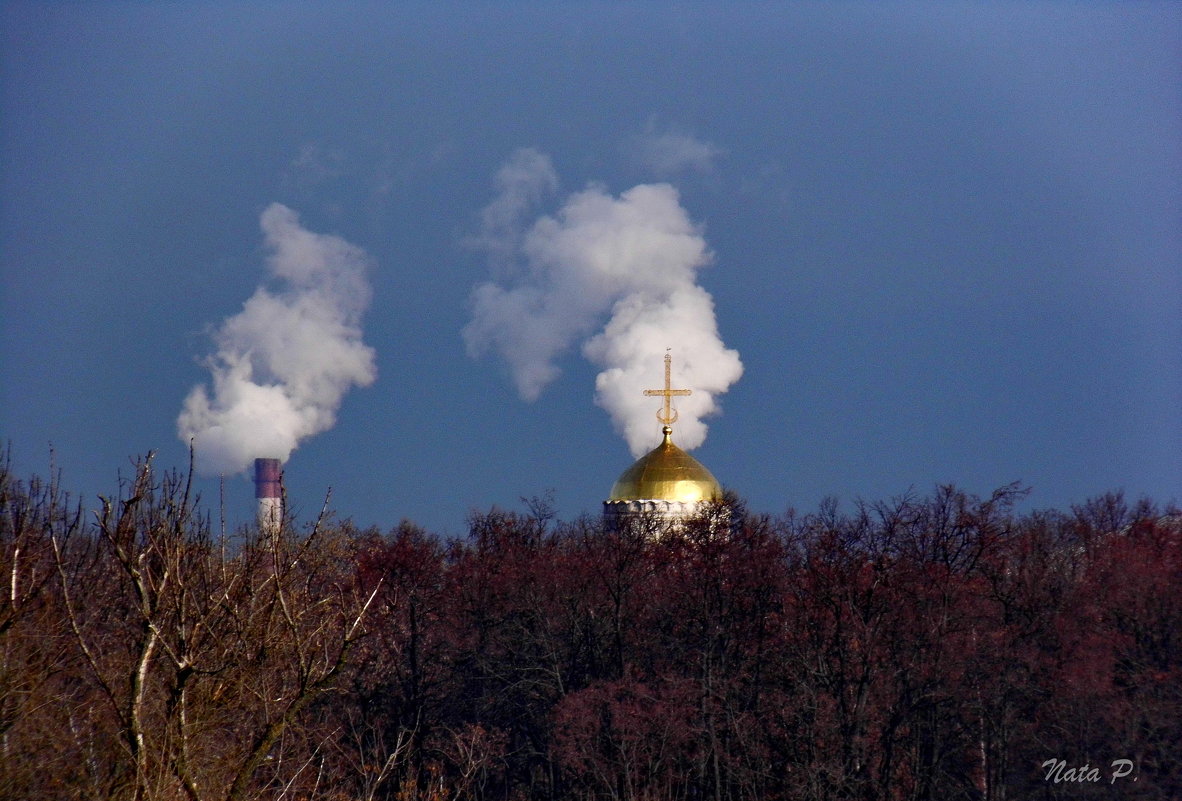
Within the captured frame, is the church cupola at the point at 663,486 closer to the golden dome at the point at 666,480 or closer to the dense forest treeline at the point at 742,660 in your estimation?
the golden dome at the point at 666,480

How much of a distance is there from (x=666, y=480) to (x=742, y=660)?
18.4 meters

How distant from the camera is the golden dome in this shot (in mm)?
42625

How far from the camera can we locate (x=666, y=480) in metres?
42.8

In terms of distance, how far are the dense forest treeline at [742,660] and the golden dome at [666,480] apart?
11583mm

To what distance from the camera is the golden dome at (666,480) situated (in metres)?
42.6

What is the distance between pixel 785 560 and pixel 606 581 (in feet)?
11.9

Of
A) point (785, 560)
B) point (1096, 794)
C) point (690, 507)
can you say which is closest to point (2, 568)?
point (1096, 794)

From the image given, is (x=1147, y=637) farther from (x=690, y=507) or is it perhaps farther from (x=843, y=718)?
(x=690, y=507)
